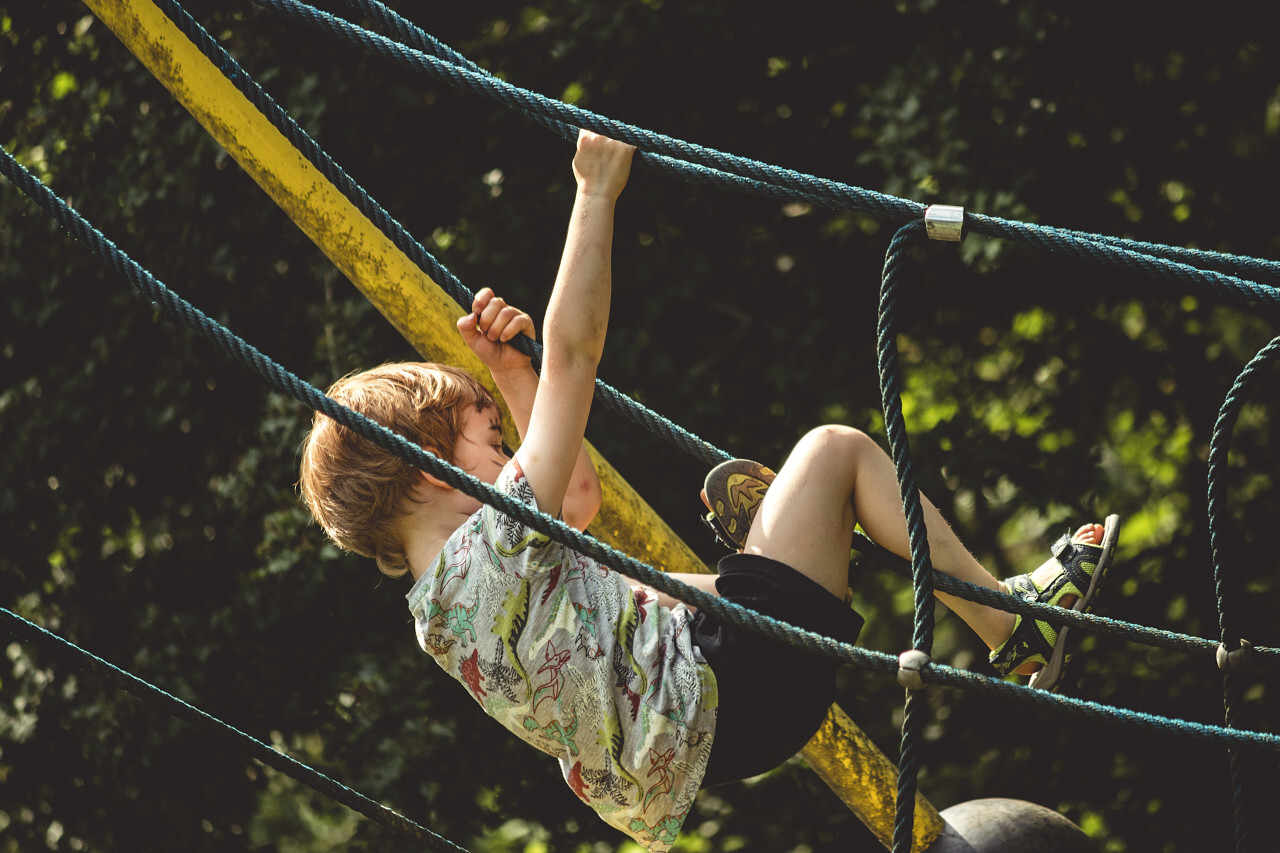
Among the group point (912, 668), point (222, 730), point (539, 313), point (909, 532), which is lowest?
point (222, 730)

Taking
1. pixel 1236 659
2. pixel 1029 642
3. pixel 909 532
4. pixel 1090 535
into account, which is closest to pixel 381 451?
pixel 909 532

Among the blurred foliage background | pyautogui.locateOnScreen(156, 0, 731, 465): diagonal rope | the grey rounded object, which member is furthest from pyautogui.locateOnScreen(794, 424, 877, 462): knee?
the blurred foliage background

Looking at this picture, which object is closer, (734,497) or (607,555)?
(607,555)

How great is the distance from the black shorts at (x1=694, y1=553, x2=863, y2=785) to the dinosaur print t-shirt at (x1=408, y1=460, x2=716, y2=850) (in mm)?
38

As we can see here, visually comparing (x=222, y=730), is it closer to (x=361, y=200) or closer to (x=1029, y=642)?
(x=361, y=200)

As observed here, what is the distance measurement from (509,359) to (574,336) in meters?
0.39

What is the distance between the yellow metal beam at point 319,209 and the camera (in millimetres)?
1930

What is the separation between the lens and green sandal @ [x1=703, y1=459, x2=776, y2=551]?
1.98 meters

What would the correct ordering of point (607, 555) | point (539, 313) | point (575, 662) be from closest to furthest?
1. point (607, 555)
2. point (575, 662)
3. point (539, 313)

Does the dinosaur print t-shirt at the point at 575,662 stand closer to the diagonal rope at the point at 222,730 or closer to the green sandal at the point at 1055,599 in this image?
the diagonal rope at the point at 222,730

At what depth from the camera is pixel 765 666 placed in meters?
1.79

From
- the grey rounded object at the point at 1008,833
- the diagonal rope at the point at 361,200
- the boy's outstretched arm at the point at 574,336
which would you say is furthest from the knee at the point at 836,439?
the grey rounded object at the point at 1008,833

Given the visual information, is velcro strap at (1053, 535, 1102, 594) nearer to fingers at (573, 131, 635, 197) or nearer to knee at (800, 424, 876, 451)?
knee at (800, 424, 876, 451)

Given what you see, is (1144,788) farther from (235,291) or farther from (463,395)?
(235,291)
